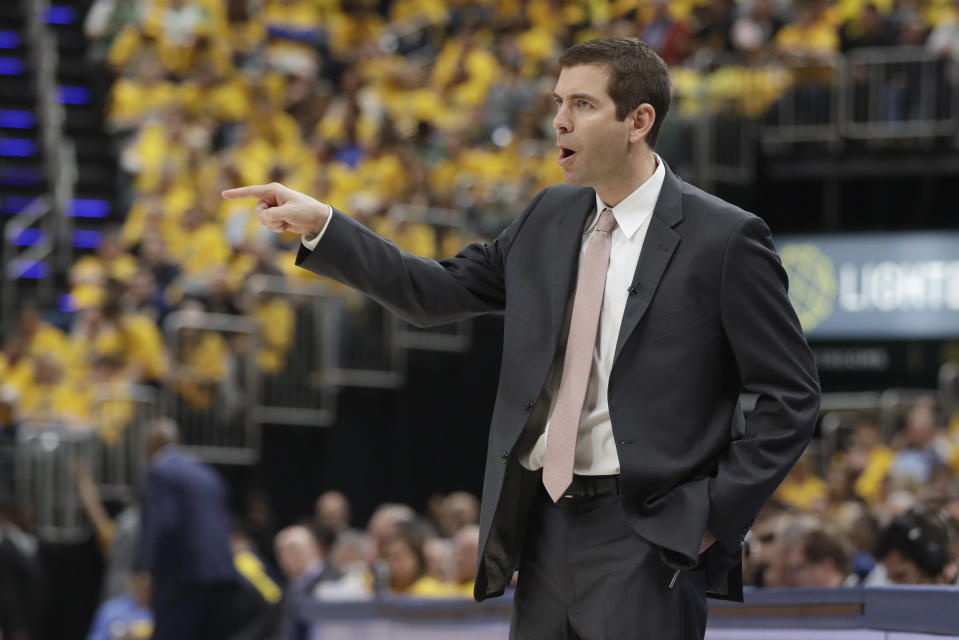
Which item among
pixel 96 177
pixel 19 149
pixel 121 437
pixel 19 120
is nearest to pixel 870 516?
pixel 121 437

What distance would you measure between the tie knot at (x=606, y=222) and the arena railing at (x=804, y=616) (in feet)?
4.84

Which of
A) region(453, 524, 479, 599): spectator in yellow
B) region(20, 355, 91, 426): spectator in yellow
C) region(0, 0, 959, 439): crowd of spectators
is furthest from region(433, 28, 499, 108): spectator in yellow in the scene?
region(453, 524, 479, 599): spectator in yellow

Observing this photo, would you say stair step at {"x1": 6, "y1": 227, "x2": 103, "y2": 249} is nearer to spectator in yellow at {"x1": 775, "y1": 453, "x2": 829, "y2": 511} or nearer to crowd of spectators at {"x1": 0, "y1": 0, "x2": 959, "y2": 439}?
crowd of spectators at {"x1": 0, "y1": 0, "x2": 959, "y2": 439}

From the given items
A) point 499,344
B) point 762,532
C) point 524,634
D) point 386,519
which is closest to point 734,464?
point 524,634

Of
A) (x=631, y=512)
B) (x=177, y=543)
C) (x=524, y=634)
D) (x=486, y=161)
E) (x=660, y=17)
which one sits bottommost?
(x=177, y=543)

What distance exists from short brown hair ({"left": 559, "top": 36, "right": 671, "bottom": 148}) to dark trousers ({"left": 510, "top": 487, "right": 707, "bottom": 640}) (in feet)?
2.98

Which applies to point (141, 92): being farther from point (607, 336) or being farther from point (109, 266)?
point (607, 336)

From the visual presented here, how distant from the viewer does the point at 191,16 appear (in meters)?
19.7

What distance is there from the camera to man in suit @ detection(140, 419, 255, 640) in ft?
40.0

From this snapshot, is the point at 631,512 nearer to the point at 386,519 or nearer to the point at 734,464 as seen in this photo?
the point at 734,464

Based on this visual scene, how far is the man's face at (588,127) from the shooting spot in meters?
3.96

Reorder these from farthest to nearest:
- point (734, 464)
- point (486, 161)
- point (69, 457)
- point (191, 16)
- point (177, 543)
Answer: point (191, 16), point (486, 161), point (69, 457), point (177, 543), point (734, 464)

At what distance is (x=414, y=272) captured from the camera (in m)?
4.23

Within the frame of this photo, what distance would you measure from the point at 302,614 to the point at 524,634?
19.7 ft
